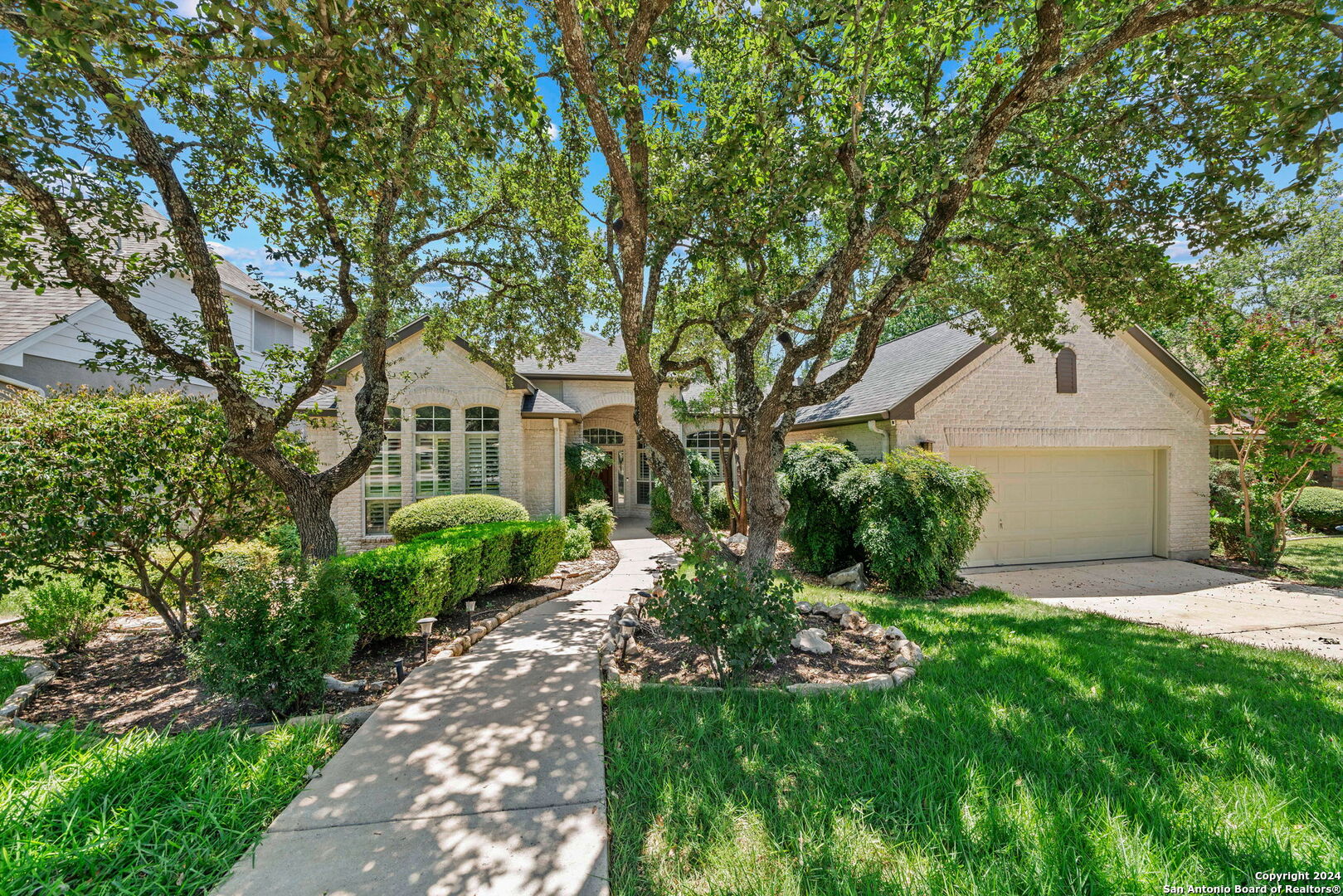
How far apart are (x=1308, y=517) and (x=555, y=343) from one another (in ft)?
69.3

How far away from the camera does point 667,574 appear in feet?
14.6

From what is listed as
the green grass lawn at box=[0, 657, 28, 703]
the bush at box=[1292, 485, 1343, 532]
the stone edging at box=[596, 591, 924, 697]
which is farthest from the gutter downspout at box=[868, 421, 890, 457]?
the bush at box=[1292, 485, 1343, 532]

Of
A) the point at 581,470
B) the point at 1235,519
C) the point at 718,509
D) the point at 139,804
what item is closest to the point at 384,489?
the point at 581,470

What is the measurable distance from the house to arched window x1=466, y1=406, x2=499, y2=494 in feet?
0.09

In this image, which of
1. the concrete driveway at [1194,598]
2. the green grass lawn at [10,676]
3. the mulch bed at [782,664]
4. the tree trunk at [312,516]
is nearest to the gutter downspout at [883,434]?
the concrete driveway at [1194,598]

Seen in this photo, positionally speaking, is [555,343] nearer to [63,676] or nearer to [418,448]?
[418,448]

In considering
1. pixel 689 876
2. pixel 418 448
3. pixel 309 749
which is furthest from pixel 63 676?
pixel 418 448

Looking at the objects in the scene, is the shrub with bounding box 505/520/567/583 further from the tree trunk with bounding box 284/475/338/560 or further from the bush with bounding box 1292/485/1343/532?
the bush with bounding box 1292/485/1343/532

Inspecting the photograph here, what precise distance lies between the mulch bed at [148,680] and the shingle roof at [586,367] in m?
9.59

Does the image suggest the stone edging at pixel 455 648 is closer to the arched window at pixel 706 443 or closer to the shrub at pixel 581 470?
the shrub at pixel 581 470

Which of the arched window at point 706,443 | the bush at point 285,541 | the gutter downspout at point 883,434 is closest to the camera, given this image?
the bush at point 285,541

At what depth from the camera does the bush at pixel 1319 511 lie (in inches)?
550

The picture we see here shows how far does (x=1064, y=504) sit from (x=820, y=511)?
19.7 feet

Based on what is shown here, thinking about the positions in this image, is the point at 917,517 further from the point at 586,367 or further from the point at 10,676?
the point at 586,367
